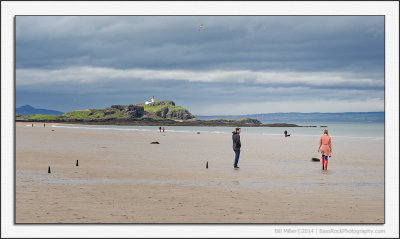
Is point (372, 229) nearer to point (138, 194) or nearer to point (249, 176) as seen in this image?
point (138, 194)

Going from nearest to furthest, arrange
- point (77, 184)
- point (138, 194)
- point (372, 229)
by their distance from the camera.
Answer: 1. point (372, 229)
2. point (138, 194)
3. point (77, 184)

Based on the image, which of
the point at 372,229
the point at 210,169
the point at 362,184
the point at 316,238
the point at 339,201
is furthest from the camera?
the point at 210,169

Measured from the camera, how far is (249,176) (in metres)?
21.7

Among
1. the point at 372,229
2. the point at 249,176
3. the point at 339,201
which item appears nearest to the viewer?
the point at 372,229

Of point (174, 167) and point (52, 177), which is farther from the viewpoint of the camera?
point (174, 167)

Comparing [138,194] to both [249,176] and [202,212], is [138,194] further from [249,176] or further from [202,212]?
[249,176]

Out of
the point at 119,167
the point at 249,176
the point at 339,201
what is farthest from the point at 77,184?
the point at 339,201

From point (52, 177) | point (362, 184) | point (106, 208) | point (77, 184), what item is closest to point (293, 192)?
point (362, 184)

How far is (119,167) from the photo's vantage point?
25.0 metres

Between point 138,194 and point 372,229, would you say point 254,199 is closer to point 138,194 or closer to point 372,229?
point 138,194

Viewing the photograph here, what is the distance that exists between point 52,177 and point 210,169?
9.26 m

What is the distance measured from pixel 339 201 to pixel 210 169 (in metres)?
11.2

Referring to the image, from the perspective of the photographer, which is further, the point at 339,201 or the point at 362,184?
the point at 362,184

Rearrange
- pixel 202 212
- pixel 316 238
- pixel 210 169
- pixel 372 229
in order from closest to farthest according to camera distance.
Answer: pixel 316 238 < pixel 372 229 < pixel 202 212 < pixel 210 169
